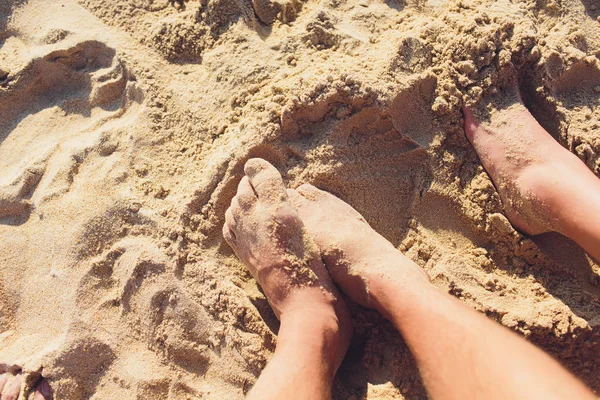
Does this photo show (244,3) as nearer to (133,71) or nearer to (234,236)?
(133,71)

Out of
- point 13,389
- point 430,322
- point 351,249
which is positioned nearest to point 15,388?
point 13,389

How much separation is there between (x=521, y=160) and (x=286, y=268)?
2.99 ft

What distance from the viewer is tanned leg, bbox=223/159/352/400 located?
1.53 meters

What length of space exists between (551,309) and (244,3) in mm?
1615

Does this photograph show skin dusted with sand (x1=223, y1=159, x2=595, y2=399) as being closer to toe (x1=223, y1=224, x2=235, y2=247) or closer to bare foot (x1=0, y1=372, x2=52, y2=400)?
toe (x1=223, y1=224, x2=235, y2=247)

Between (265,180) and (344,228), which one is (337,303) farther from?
(265,180)

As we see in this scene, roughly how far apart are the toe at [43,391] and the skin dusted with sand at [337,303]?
734mm

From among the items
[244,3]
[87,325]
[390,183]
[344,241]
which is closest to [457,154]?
[390,183]

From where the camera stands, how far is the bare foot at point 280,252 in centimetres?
158

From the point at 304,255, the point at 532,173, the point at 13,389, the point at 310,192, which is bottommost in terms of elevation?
the point at 13,389

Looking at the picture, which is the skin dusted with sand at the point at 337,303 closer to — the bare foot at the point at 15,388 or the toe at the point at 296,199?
the toe at the point at 296,199

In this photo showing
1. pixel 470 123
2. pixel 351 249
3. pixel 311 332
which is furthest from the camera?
pixel 470 123

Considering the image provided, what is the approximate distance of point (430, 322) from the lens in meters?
1.42

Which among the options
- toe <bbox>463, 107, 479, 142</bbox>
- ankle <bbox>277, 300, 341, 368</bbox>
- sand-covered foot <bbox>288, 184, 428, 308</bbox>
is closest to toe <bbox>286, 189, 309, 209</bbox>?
sand-covered foot <bbox>288, 184, 428, 308</bbox>
